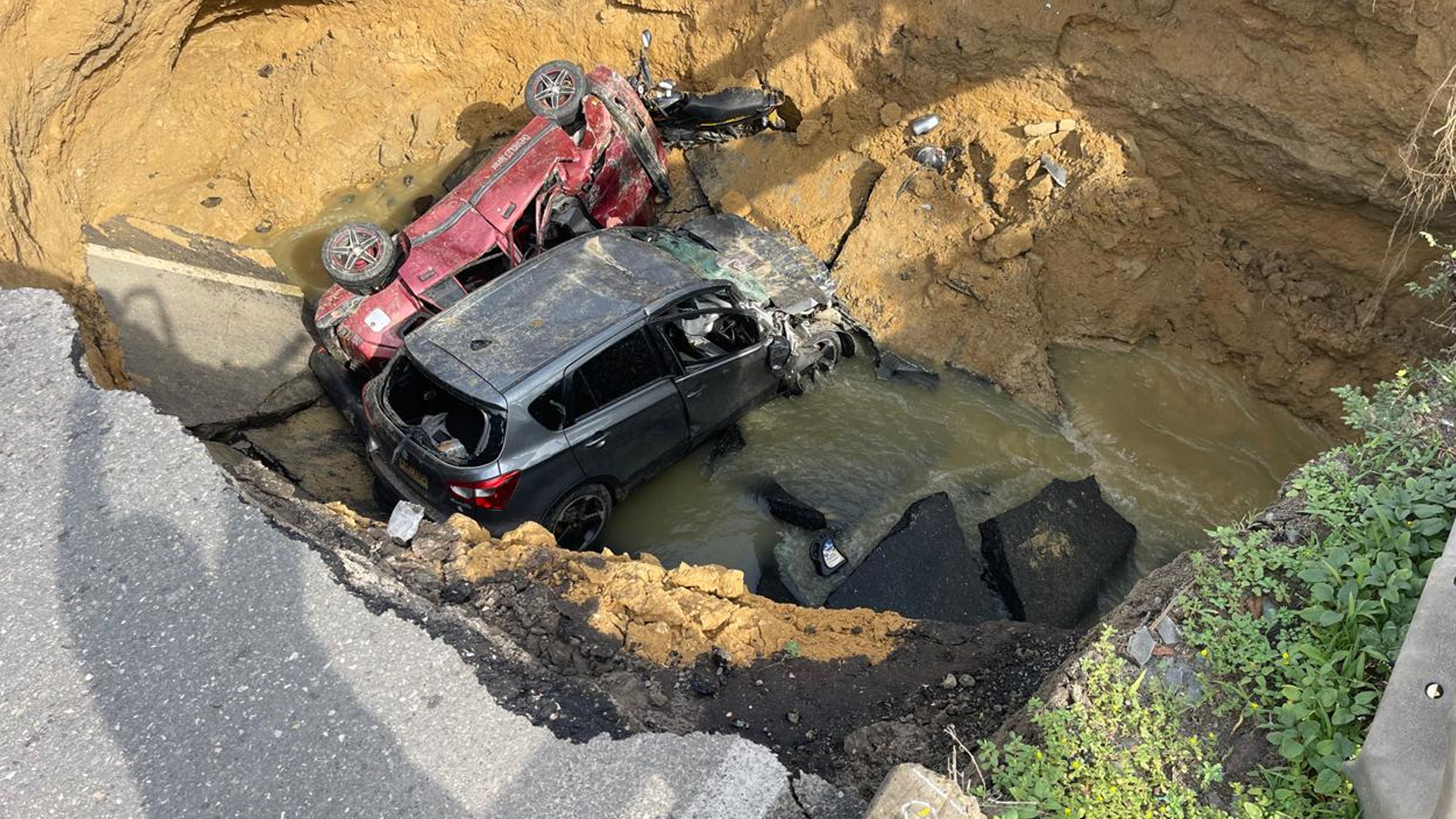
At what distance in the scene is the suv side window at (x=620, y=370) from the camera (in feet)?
18.4

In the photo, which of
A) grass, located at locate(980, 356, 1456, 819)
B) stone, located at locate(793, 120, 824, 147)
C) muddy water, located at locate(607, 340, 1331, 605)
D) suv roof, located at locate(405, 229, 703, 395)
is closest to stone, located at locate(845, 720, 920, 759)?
grass, located at locate(980, 356, 1456, 819)

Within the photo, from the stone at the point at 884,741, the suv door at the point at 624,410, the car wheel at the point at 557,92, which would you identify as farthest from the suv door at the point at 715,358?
the stone at the point at 884,741

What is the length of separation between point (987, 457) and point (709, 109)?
411 centimetres

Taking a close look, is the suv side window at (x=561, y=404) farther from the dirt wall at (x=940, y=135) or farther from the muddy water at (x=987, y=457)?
the dirt wall at (x=940, y=135)

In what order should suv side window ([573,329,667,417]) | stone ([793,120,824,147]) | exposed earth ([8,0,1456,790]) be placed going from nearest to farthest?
exposed earth ([8,0,1456,790]), suv side window ([573,329,667,417]), stone ([793,120,824,147])

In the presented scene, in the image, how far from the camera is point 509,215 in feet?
22.7

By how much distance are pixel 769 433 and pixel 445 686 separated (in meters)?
3.80

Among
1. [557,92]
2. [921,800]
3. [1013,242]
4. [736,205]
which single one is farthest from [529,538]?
[1013,242]

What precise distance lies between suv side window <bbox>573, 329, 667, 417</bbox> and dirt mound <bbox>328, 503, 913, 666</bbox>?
1054mm

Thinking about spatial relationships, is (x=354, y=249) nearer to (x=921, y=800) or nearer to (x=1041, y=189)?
(x=1041, y=189)

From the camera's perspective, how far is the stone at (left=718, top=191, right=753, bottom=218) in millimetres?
8297

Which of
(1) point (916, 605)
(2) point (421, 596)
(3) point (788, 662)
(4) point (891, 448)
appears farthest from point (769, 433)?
(2) point (421, 596)

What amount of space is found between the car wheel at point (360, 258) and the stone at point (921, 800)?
209 inches

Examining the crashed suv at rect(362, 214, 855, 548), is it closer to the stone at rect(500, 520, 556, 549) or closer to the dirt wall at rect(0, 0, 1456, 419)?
the stone at rect(500, 520, 556, 549)
